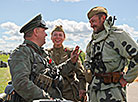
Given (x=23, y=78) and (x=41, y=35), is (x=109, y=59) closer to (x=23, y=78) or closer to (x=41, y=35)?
(x=41, y=35)

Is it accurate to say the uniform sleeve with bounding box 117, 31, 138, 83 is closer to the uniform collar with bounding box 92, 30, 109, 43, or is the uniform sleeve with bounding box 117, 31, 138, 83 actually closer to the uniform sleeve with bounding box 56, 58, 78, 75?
the uniform collar with bounding box 92, 30, 109, 43

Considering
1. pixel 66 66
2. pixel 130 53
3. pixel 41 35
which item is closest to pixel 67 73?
pixel 66 66

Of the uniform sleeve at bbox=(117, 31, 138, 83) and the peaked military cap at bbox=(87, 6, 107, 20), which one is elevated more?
the peaked military cap at bbox=(87, 6, 107, 20)

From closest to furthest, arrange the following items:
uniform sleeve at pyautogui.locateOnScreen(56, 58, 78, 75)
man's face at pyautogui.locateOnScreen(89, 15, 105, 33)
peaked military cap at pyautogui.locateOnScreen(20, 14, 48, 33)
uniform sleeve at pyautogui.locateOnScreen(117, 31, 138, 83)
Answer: peaked military cap at pyautogui.locateOnScreen(20, 14, 48, 33) < uniform sleeve at pyautogui.locateOnScreen(117, 31, 138, 83) < man's face at pyautogui.locateOnScreen(89, 15, 105, 33) < uniform sleeve at pyautogui.locateOnScreen(56, 58, 78, 75)

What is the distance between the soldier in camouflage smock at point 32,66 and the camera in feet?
9.98

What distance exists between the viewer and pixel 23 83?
9.89 ft

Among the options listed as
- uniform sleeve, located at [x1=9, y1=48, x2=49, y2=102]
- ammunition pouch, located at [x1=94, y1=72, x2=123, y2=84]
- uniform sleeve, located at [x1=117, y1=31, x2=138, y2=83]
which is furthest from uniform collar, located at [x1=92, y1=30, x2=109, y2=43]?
uniform sleeve, located at [x1=9, y1=48, x2=49, y2=102]

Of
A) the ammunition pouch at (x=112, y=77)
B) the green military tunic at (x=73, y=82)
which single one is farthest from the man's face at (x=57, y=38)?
the ammunition pouch at (x=112, y=77)

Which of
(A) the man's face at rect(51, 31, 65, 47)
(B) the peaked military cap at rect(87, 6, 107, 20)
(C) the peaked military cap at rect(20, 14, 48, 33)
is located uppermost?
(B) the peaked military cap at rect(87, 6, 107, 20)

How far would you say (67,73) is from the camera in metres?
4.57

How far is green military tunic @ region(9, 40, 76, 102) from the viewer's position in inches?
119

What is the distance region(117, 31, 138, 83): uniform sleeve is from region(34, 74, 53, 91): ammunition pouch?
1.26 m

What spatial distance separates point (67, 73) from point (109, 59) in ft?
3.79

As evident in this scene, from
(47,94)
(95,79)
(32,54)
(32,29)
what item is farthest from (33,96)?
(95,79)
